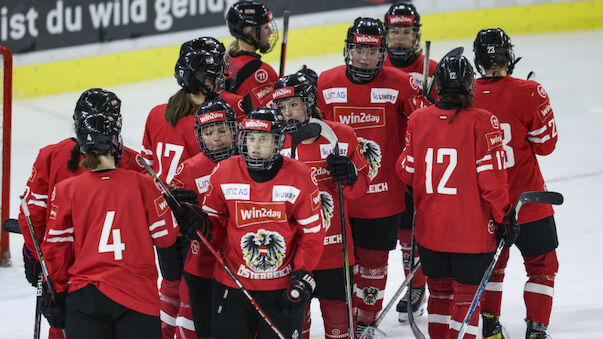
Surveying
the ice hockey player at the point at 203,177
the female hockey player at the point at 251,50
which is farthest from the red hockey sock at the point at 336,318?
the female hockey player at the point at 251,50

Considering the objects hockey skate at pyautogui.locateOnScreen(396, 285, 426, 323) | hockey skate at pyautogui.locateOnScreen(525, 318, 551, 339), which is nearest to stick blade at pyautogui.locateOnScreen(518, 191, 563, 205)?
hockey skate at pyautogui.locateOnScreen(525, 318, 551, 339)

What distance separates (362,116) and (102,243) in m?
1.72

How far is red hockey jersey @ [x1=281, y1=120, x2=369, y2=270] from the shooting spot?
3.97m

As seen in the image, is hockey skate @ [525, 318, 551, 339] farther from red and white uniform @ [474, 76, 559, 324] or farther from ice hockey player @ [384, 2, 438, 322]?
ice hockey player @ [384, 2, 438, 322]

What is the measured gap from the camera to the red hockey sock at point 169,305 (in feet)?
14.4

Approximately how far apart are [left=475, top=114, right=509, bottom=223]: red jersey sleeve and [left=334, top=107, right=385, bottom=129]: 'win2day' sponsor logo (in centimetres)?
81

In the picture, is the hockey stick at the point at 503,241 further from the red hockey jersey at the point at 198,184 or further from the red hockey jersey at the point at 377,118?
the red hockey jersey at the point at 198,184

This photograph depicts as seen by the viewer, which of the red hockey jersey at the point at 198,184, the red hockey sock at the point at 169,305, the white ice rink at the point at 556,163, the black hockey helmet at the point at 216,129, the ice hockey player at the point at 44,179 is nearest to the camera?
the ice hockey player at the point at 44,179

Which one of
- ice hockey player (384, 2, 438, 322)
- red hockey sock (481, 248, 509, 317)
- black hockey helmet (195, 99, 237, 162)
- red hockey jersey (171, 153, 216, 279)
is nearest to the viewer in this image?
black hockey helmet (195, 99, 237, 162)

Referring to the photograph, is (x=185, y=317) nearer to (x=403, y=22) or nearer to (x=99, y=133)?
(x=99, y=133)

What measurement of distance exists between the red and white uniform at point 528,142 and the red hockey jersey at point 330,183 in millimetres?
676

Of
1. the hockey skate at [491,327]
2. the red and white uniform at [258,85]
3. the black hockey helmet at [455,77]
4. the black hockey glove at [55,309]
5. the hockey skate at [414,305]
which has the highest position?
the black hockey helmet at [455,77]

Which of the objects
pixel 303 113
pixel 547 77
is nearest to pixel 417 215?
pixel 303 113

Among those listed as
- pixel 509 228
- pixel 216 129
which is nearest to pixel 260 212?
pixel 216 129
